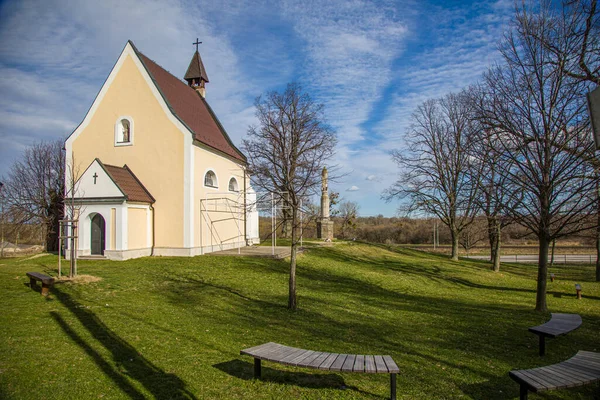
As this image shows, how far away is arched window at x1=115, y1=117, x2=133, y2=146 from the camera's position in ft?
59.0

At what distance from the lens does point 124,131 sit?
60.4 feet

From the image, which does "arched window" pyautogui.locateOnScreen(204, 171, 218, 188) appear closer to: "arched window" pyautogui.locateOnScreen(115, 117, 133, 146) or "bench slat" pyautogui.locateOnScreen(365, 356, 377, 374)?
"arched window" pyautogui.locateOnScreen(115, 117, 133, 146)

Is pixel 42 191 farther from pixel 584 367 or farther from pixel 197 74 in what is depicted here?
pixel 584 367

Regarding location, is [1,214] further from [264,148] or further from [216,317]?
[216,317]

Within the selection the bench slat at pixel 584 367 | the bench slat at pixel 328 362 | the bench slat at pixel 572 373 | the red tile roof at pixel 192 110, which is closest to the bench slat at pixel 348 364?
the bench slat at pixel 328 362

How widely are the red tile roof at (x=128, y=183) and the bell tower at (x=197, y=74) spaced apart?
9.30m

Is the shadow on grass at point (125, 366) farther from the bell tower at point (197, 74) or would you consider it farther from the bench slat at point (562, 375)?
the bell tower at point (197, 74)

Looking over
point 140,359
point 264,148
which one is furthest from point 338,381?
point 264,148

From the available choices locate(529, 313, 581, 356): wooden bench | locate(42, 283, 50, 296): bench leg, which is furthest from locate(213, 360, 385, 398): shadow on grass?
locate(42, 283, 50, 296): bench leg

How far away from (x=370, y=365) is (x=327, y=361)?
0.53 m

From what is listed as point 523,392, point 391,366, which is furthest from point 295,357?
point 523,392

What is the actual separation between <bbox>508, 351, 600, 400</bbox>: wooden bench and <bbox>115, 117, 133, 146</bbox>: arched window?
18.0 meters

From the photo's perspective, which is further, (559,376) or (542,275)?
(542,275)

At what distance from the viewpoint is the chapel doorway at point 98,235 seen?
16.4m
